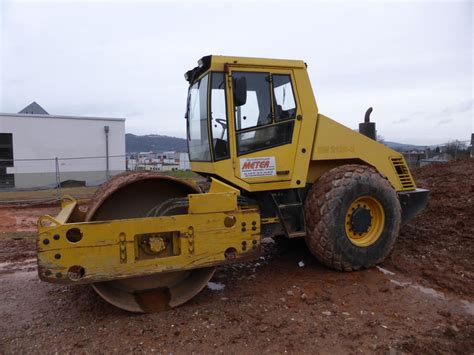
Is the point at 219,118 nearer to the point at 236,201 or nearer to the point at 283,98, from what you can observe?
the point at 283,98

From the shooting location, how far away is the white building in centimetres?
2197

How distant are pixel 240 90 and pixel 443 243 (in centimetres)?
392

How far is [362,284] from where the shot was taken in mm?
4871

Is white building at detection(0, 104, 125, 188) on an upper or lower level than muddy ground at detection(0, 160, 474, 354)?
upper

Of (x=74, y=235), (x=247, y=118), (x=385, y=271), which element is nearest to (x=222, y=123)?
(x=247, y=118)

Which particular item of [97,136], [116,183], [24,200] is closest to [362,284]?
[116,183]

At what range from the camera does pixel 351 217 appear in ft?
17.0

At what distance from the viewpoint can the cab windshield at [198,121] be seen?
197 inches

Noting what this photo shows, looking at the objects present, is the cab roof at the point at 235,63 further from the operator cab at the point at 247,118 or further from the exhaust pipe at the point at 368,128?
the exhaust pipe at the point at 368,128

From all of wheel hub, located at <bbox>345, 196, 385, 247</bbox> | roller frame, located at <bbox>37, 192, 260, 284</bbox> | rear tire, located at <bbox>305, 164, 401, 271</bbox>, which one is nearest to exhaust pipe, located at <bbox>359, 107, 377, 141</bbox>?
rear tire, located at <bbox>305, 164, 401, 271</bbox>

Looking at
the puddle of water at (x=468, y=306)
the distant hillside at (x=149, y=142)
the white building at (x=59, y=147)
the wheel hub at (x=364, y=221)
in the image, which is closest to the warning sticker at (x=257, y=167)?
the wheel hub at (x=364, y=221)

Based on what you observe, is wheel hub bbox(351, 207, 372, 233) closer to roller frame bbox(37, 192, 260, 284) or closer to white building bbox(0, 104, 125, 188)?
roller frame bbox(37, 192, 260, 284)

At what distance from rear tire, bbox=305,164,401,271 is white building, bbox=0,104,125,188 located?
707 inches

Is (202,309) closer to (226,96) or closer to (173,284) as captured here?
(173,284)
